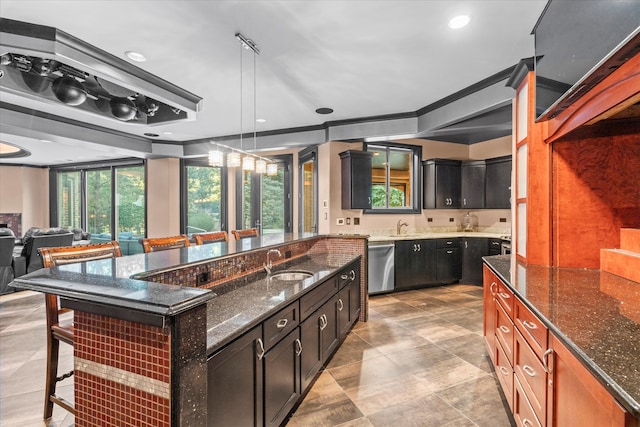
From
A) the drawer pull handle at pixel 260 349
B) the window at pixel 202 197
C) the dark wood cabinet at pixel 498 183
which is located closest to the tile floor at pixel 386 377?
the drawer pull handle at pixel 260 349

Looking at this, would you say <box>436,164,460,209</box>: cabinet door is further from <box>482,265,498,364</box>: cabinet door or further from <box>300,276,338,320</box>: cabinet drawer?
<box>300,276,338,320</box>: cabinet drawer

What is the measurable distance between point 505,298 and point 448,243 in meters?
3.49

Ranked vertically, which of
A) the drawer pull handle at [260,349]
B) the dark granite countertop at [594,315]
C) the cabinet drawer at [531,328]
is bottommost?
the drawer pull handle at [260,349]

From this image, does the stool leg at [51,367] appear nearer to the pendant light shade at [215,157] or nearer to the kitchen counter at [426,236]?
the pendant light shade at [215,157]

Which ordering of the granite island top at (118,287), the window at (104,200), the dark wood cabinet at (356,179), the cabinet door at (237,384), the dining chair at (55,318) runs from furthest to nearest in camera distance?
the window at (104,200)
the dark wood cabinet at (356,179)
the dining chair at (55,318)
the cabinet door at (237,384)
the granite island top at (118,287)

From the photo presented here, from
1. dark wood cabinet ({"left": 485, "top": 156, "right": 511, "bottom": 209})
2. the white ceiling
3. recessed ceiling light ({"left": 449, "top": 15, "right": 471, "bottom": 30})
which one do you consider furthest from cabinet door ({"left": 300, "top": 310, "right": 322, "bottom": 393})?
dark wood cabinet ({"left": 485, "top": 156, "right": 511, "bottom": 209})

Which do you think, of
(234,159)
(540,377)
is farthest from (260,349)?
(234,159)

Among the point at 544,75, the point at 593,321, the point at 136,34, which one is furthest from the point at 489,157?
the point at 136,34

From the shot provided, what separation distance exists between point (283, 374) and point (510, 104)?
3.37 metres

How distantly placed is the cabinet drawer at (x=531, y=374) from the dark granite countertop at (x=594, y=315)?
0.26 m

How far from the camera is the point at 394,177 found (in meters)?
5.63

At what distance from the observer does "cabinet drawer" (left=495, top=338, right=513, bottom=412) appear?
1899mm

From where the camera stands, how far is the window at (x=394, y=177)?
546 cm

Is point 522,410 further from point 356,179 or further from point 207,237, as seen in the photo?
point 356,179
